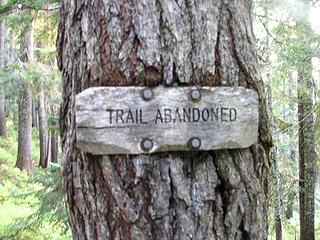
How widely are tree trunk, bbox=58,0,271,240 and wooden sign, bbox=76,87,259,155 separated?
3cm

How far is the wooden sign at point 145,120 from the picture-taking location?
1433 mm

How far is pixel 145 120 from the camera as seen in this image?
144 centimetres

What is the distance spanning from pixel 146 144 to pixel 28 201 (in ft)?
29.0

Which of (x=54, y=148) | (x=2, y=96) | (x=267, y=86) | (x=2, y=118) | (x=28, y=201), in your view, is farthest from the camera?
(x=54, y=148)

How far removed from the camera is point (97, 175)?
1482 millimetres

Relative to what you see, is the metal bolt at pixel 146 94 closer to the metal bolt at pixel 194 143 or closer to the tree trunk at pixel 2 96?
the metal bolt at pixel 194 143

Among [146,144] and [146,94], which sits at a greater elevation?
[146,94]

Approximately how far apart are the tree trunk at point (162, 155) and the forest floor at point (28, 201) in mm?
2321

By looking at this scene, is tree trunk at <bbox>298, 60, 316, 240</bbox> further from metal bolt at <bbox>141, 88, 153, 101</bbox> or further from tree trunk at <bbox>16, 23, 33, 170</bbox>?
tree trunk at <bbox>16, 23, 33, 170</bbox>

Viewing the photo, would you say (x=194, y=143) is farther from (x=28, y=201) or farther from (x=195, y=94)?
(x=28, y=201)

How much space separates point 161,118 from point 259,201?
17.7 inches

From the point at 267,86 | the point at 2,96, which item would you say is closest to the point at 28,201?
the point at 267,86

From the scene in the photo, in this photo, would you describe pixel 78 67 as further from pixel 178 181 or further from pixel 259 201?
pixel 259 201

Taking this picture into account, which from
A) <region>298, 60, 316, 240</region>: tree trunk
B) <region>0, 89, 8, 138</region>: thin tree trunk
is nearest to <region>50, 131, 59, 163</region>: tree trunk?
<region>0, 89, 8, 138</region>: thin tree trunk
